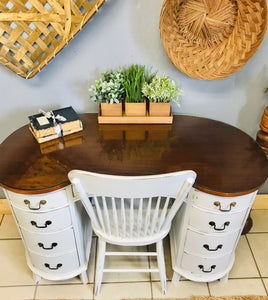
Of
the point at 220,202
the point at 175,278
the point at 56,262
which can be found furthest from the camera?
the point at 175,278

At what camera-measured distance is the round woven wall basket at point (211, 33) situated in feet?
4.59

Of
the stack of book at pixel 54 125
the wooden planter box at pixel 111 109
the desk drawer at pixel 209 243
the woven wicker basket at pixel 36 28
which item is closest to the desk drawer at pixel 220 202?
the desk drawer at pixel 209 243

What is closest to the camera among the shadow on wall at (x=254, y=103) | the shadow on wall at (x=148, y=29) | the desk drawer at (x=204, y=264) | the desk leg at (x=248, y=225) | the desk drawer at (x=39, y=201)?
the desk drawer at (x=39, y=201)

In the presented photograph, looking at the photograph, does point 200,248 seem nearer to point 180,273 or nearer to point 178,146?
point 180,273

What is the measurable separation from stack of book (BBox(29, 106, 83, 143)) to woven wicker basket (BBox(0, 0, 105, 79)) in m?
0.24

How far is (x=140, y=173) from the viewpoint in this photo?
131 cm

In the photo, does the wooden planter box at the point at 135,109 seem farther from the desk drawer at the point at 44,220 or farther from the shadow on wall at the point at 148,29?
the desk drawer at the point at 44,220

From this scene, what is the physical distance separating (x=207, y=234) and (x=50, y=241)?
0.80 metres

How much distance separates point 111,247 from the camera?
1.94 m

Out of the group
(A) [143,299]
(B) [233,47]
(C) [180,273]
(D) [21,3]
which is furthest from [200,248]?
(D) [21,3]

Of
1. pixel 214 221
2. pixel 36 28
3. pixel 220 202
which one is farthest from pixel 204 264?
pixel 36 28

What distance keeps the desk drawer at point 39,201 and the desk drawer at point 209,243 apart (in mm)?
665

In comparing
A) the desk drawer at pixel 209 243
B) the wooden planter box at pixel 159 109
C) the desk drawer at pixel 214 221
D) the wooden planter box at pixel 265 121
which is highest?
the wooden planter box at pixel 159 109

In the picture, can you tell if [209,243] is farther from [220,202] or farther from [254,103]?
[254,103]
